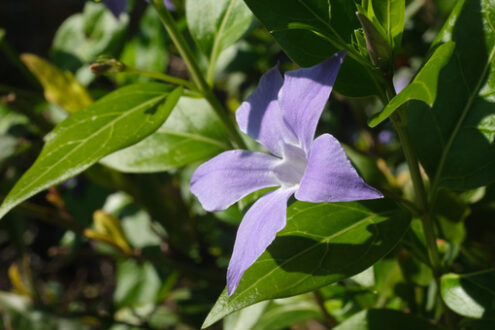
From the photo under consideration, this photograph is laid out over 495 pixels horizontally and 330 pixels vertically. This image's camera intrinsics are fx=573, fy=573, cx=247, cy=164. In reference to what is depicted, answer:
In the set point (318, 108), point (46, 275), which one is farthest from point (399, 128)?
point (46, 275)

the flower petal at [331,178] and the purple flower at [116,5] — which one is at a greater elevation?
the purple flower at [116,5]

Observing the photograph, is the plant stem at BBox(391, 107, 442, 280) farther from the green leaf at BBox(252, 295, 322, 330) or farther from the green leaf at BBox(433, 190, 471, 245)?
the green leaf at BBox(252, 295, 322, 330)

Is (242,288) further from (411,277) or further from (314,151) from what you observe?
(411,277)

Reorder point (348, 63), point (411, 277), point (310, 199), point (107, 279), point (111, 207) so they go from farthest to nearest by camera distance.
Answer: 1. point (107, 279)
2. point (111, 207)
3. point (411, 277)
4. point (348, 63)
5. point (310, 199)

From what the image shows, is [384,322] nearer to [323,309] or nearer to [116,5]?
[323,309]

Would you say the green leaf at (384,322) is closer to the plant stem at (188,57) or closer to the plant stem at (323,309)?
the plant stem at (323,309)

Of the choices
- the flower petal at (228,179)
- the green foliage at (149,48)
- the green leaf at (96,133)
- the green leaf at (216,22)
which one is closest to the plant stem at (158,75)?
the green leaf at (96,133)
